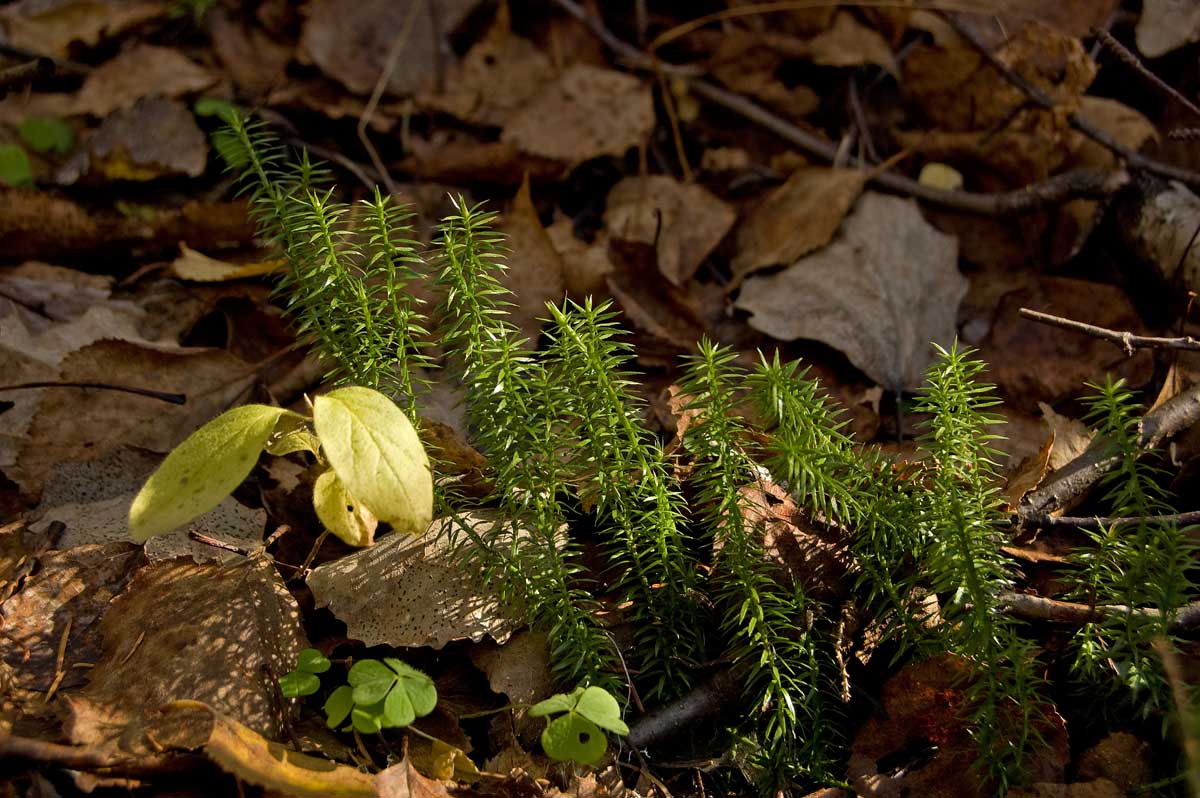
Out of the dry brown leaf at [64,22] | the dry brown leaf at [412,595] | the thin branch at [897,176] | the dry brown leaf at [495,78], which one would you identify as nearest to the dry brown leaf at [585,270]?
the dry brown leaf at [495,78]

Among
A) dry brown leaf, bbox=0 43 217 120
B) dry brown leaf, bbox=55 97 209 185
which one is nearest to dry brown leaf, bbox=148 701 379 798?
dry brown leaf, bbox=55 97 209 185

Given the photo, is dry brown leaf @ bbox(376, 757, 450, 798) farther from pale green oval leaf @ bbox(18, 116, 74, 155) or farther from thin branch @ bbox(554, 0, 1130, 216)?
pale green oval leaf @ bbox(18, 116, 74, 155)

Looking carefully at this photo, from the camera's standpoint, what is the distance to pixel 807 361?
3.60 meters

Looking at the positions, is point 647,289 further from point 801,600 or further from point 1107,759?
point 1107,759

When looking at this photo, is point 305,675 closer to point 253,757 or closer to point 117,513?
point 253,757

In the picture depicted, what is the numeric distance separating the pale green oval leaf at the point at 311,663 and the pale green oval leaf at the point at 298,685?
4 cm

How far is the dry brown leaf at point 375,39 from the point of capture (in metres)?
4.58

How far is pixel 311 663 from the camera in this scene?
220cm

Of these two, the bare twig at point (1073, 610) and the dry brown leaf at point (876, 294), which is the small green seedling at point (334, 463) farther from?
the dry brown leaf at point (876, 294)

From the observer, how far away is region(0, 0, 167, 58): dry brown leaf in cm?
452

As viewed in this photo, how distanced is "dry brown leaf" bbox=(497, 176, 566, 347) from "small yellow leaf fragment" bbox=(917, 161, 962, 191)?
1729 mm

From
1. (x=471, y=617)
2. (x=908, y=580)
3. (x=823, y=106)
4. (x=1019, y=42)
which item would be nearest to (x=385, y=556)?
(x=471, y=617)

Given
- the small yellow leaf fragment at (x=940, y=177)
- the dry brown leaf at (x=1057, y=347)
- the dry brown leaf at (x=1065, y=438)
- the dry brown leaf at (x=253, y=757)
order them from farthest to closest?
the small yellow leaf fragment at (x=940, y=177), the dry brown leaf at (x=1057, y=347), the dry brown leaf at (x=1065, y=438), the dry brown leaf at (x=253, y=757)

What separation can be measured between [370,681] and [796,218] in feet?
8.82
